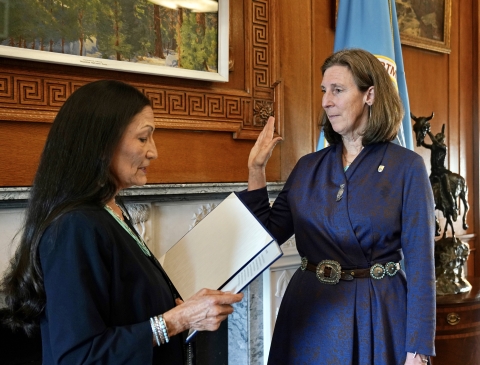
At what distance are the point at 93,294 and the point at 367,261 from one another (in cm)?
83

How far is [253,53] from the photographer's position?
2.41 m

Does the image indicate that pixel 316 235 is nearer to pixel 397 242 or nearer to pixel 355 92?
pixel 397 242

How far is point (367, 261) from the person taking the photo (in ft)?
4.59

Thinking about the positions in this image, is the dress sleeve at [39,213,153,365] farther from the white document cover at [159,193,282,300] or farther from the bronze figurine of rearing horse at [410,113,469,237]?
the bronze figurine of rearing horse at [410,113,469,237]

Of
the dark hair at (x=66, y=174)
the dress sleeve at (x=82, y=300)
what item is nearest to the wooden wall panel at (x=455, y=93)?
the dark hair at (x=66, y=174)

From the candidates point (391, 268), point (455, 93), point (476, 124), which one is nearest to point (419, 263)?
point (391, 268)

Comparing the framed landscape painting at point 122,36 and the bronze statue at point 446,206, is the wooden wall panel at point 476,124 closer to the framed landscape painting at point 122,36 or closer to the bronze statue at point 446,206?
the bronze statue at point 446,206

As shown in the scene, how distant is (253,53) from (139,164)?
4.92 feet

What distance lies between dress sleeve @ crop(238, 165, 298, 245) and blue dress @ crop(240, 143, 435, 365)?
0.13 m

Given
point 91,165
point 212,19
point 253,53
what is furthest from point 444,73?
point 91,165

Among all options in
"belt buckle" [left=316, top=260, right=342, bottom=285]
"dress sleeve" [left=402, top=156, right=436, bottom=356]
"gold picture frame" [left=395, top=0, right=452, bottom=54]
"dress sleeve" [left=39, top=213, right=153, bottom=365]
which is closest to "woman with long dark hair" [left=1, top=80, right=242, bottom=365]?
"dress sleeve" [left=39, top=213, right=153, bottom=365]

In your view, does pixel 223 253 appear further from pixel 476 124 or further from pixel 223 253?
pixel 476 124

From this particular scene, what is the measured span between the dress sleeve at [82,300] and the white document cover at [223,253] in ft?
0.82

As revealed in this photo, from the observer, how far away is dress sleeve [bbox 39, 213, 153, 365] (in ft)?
2.84
